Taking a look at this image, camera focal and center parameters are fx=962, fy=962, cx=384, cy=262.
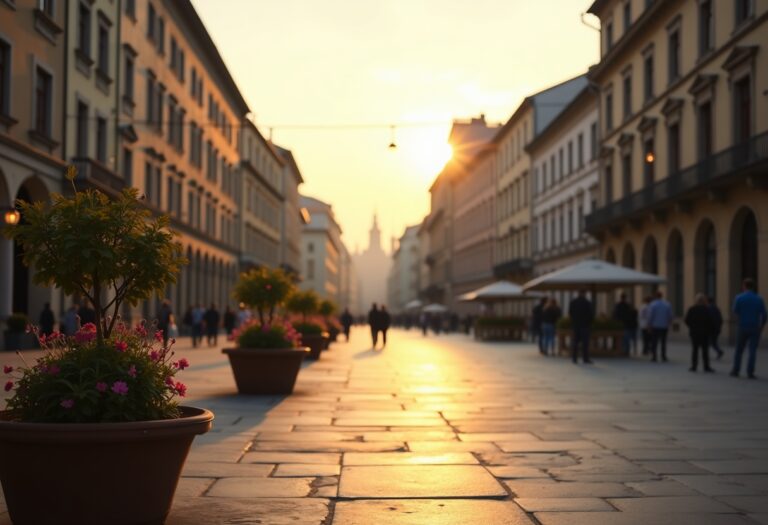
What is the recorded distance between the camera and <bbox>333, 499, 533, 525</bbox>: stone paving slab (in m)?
5.70

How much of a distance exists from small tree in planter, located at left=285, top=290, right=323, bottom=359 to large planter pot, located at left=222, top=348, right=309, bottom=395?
834cm

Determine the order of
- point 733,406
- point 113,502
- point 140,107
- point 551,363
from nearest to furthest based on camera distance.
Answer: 1. point 113,502
2. point 733,406
3. point 551,363
4. point 140,107

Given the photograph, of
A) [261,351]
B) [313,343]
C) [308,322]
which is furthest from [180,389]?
[308,322]

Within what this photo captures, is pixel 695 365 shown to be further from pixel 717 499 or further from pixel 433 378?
pixel 717 499

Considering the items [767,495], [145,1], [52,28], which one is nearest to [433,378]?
[767,495]

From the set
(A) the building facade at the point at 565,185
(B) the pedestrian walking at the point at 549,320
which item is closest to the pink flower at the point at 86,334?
(B) the pedestrian walking at the point at 549,320

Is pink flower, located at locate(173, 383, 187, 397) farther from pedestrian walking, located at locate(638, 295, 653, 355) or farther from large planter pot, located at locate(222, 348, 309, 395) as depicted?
pedestrian walking, located at locate(638, 295, 653, 355)

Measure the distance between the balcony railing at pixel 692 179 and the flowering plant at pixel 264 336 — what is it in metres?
16.8

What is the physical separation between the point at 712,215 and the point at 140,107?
70.0ft

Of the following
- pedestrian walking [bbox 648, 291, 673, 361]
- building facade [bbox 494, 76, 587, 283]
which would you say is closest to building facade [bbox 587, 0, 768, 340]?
pedestrian walking [bbox 648, 291, 673, 361]

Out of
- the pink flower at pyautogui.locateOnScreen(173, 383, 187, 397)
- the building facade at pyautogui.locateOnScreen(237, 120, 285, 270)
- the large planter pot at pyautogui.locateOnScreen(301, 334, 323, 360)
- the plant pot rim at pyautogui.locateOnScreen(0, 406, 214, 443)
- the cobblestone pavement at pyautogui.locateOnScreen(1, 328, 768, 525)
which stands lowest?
the cobblestone pavement at pyautogui.locateOnScreen(1, 328, 768, 525)

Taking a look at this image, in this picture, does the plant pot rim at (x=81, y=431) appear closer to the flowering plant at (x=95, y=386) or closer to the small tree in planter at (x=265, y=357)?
the flowering plant at (x=95, y=386)

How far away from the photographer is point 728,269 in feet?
100

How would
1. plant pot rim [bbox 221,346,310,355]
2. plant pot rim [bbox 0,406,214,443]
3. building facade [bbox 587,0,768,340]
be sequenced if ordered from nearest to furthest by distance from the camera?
1. plant pot rim [bbox 0,406,214,443]
2. plant pot rim [bbox 221,346,310,355]
3. building facade [bbox 587,0,768,340]
